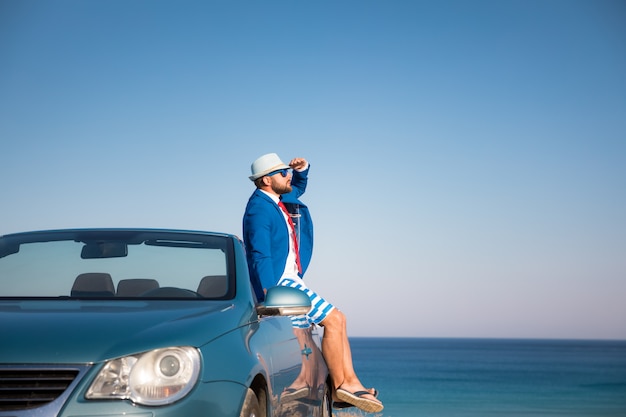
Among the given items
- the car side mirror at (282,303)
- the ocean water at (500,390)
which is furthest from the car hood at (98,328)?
the ocean water at (500,390)

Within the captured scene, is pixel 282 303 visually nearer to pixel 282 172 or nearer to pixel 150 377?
pixel 150 377

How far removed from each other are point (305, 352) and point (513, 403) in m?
66.5

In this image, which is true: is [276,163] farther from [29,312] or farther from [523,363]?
[523,363]

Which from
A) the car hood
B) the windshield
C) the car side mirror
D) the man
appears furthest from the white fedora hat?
the car hood

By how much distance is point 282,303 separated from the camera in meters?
4.85

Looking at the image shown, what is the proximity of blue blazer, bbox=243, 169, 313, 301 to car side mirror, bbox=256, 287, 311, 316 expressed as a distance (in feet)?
5.87

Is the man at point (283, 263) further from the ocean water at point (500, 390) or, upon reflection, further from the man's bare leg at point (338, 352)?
the ocean water at point (500, 390)

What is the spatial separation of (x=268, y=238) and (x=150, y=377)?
3377 millimetres

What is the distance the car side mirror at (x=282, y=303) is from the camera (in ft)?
15.9

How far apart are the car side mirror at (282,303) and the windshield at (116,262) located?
288mm

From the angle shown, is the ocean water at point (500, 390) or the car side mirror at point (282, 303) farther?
the ocean water at point (500, 390)

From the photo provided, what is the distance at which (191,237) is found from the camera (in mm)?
5570

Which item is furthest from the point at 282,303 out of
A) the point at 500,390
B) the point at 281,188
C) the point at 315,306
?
the point at 500,390

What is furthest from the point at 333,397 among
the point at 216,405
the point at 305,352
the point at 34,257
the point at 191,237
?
the point at 216,405
